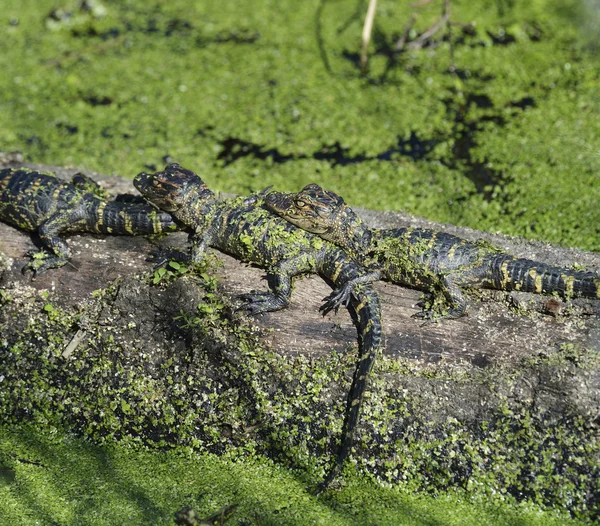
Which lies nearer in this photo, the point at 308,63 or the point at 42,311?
the point at 42,311

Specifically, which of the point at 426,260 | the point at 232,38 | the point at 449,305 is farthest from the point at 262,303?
the point at 232,38

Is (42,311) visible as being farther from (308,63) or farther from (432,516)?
(308,63)

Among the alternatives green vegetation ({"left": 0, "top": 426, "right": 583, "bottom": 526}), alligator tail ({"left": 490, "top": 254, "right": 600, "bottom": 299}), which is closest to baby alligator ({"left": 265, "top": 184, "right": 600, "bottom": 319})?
alligator tail ({"left": 490, "top": 254, "right": 600, "bottom": 299})

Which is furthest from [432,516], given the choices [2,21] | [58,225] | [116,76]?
[2,21]

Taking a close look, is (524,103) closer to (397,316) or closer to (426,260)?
(426,260)

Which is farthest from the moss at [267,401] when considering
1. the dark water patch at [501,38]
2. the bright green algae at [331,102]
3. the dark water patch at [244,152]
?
the dark water patch at [501,38]

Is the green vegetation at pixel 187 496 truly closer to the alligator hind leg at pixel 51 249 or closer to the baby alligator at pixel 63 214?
the alligator hind leg at pixel 51 249
